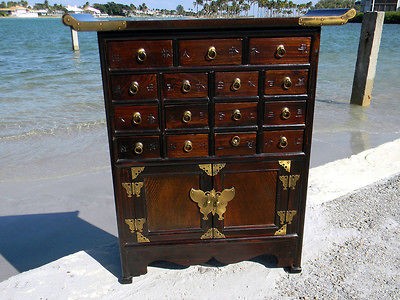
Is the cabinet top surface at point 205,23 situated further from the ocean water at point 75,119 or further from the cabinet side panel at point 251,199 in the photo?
the ocean water at point 75,119

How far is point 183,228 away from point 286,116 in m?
1.02

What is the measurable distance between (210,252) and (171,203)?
48cm

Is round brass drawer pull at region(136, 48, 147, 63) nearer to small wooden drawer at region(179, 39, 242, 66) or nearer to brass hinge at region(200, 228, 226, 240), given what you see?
small wooden drawer at region(179, 39, 242, 66)

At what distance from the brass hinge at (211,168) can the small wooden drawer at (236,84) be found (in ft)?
1.53

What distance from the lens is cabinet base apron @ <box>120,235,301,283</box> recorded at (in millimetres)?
A: 2701

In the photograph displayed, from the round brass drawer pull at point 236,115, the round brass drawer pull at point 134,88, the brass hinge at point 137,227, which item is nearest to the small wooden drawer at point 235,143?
the round brass drawer pull at point 236,115

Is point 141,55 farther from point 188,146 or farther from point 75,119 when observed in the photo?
point 75,119

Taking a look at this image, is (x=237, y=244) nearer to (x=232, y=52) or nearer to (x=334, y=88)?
(x=232, y=52)

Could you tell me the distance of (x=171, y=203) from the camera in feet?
8.56

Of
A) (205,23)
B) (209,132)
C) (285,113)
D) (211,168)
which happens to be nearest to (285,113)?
(285,113)

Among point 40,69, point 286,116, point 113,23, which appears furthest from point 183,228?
point 40,69

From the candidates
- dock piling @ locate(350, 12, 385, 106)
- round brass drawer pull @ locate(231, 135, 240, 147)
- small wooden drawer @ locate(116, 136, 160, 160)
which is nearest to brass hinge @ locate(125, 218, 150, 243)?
small wooden drawer @ locate(116, 136, 160, 160)

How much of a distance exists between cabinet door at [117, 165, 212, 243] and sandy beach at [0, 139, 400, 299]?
0.36 meters

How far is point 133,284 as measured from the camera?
2723 millimetres
